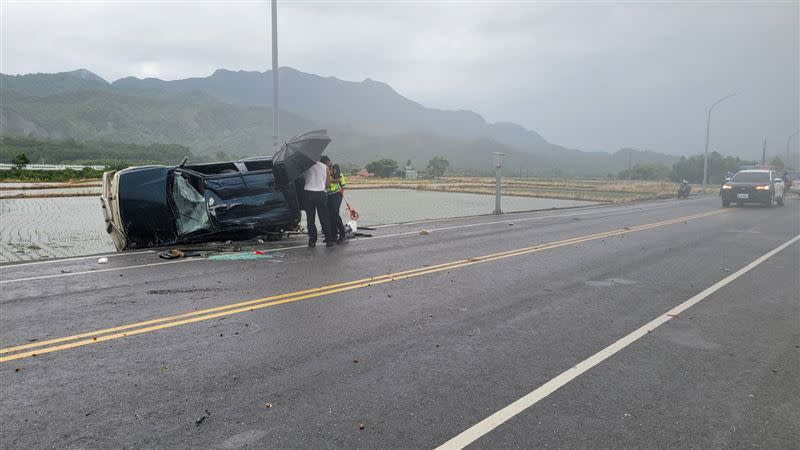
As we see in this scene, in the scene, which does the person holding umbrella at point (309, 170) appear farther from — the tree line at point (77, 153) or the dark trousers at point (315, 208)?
the tree line at point (77, 153)

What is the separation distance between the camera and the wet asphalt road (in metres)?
3.63

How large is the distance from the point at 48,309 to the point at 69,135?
589ft

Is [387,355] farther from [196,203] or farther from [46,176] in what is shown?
[46,176]

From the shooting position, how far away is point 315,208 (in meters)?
11.5

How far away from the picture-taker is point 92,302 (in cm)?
665

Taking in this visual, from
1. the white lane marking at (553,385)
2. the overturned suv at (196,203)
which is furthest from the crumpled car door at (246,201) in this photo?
the white lane marking at (553,385)

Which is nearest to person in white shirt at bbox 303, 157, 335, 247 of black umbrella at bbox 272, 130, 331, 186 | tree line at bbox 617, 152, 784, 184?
black umbrella at bbox 272, 130, 331, 186

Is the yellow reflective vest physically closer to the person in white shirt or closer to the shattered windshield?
the person in white shirt

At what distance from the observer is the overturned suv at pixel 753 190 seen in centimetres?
2531

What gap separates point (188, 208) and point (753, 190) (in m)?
25.2

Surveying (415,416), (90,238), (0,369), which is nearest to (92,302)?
(0,369)

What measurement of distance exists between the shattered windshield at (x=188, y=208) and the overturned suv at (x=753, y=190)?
2411cm

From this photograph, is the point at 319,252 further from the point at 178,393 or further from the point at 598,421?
the point at 598,421

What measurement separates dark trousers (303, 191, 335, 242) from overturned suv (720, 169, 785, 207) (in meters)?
22.0
